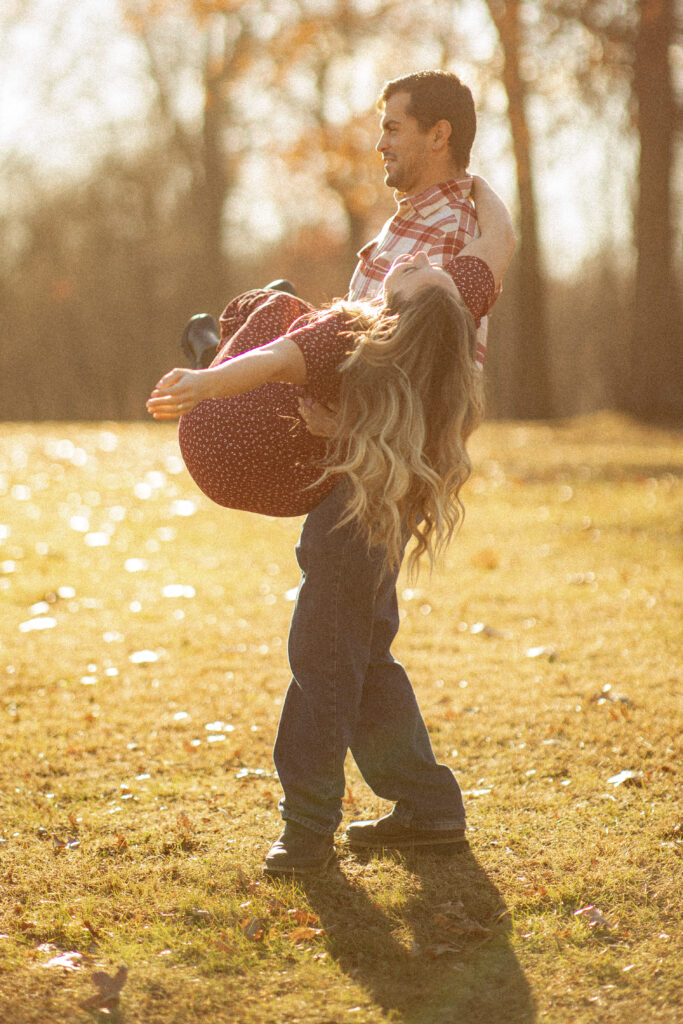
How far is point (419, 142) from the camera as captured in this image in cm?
313

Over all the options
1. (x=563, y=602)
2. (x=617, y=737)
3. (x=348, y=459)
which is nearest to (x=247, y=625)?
(x=563, y=602)

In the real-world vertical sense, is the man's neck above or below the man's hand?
above

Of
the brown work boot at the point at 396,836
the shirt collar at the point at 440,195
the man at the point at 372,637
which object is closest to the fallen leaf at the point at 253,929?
the man at the point at 372,637

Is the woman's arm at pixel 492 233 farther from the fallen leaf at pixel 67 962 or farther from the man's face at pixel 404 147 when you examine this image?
the fallen leaf at pixel 67 962

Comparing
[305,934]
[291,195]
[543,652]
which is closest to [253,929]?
[305,934]

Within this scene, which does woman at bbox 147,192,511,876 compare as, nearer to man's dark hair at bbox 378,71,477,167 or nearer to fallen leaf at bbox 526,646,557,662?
man's dark hair at bbox 378,71,477,167

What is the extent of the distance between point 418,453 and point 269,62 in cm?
2022

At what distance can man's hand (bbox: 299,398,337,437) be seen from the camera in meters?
3.01

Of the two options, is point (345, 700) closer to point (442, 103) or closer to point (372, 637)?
point (372, 637)

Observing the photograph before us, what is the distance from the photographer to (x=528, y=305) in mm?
19406

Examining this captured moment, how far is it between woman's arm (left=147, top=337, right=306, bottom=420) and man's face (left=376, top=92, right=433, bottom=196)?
0.66 m

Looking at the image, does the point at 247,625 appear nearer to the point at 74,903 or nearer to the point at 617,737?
the point at 617,737

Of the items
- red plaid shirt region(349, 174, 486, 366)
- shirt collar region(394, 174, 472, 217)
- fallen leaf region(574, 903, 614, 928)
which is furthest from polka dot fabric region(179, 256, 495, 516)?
fallen leaf region(574, 903, 614, 928)

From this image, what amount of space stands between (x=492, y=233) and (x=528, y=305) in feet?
55.0
